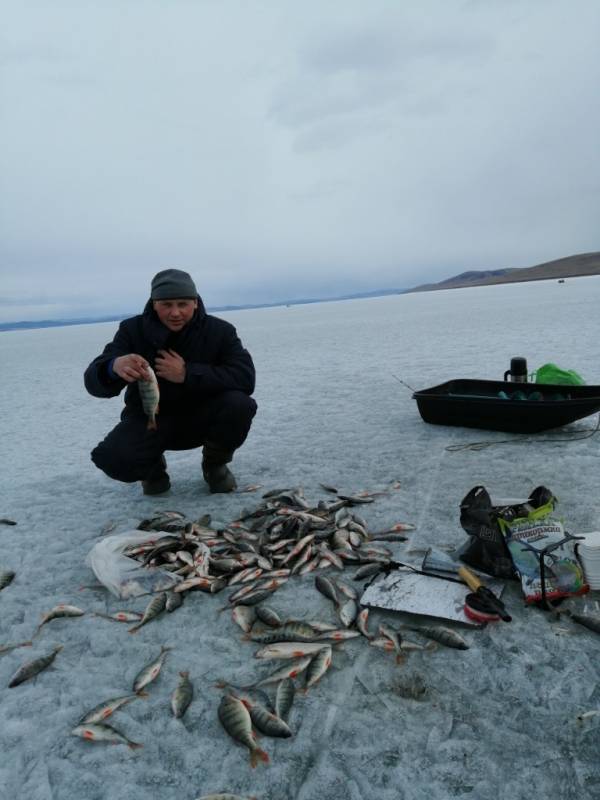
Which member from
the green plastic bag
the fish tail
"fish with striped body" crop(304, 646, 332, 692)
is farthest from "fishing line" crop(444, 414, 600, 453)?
the fish tail

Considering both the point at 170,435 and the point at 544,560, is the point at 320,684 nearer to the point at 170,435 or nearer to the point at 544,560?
the point at 544,560

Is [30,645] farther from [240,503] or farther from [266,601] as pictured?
[240,503]

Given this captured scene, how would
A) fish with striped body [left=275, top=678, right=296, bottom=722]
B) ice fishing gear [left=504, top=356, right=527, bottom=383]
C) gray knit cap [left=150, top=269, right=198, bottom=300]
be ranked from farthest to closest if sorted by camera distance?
ice fishing gear [left=504, top=356, right=527, bottom=383] < gray knit cap [left=150, top=269, right=198, bottom=300] < fish with striped body [left=275, top=678, right=296, bottom=722]

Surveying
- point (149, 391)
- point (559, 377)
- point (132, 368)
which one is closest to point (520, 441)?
point (559, 377)

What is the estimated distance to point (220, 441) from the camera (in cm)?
460

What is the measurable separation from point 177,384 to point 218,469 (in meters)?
0.84

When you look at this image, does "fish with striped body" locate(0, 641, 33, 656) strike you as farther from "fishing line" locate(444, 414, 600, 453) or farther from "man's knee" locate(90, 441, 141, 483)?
"fishing line" locate(444, 414, 600, 453)

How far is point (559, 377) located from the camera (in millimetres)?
6266

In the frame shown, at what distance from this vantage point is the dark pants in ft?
14.3

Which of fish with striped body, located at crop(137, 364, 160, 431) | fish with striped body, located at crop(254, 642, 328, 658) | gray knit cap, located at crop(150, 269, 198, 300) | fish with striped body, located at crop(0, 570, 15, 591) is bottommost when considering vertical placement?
fish with striped body, located at crop(254, 642, 328, 658)

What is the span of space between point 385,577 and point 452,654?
0.67 metres

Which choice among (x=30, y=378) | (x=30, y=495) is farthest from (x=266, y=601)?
(x=30, y=378)

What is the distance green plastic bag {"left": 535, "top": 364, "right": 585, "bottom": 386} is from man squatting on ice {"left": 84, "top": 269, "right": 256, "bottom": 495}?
3.72 meters

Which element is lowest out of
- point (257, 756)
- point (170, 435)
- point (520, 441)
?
point (257, 756)
